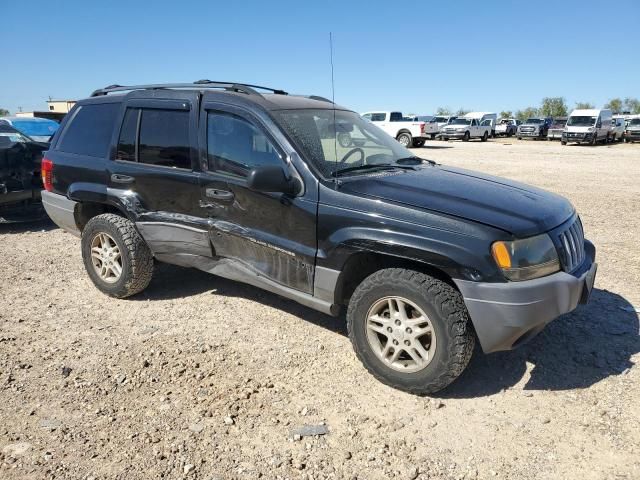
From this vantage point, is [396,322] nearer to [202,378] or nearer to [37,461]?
→ [202,378]

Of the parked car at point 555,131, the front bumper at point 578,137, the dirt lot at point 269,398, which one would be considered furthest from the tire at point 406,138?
the dirt lot at point 269,398

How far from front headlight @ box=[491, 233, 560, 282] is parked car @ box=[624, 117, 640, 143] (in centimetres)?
3882

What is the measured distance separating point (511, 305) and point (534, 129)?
4164cm

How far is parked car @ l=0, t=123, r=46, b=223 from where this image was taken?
7070mm

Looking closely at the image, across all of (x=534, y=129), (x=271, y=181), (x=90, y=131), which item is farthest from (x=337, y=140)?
(x=534, y=129)

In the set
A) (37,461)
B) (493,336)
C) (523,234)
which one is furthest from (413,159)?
(37,461)

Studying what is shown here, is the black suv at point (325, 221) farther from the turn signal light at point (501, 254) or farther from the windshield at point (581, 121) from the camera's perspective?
the windshield at point (581, 121)

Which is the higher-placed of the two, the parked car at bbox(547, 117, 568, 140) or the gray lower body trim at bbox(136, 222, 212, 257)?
the gray lower body trim at bbox(136, 222, 212, 257)

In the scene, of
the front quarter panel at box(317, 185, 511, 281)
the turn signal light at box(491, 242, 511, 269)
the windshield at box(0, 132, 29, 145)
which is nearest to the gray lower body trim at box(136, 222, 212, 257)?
the front quarter panel at box(317, 185, 511, 281)

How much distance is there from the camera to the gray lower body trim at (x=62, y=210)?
5020 millimetres

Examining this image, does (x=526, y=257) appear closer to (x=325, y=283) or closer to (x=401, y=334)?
(x=401, y=334)

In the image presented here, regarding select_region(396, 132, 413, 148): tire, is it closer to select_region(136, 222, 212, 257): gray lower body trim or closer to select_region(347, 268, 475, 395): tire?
select_region(136, 222, 212, 257): gray lower body trim

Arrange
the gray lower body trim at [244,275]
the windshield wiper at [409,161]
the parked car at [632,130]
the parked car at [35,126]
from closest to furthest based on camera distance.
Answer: the gray lower body trim at [244,275]
the windshield wiper at [409,161]
the parked car at [35,126]
the parked car at [632,130]

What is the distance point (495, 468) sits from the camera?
100 inches
